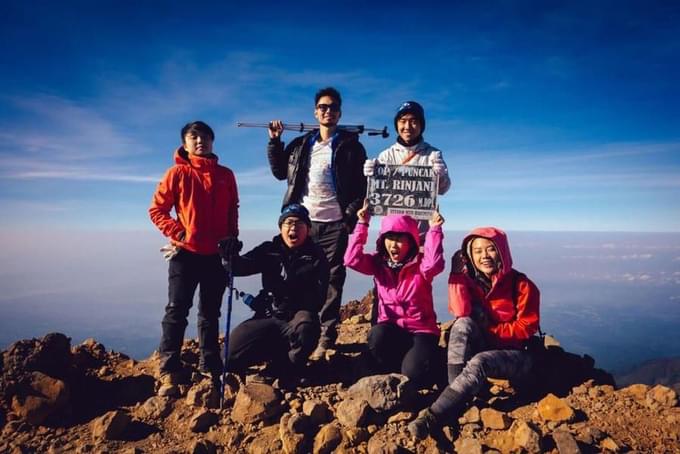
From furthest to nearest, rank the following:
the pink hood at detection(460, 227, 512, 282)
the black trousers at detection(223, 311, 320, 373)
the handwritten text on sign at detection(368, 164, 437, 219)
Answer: the handwritten text on sign at detection(368, 164, 437, 219) → the black trousers at detection(223, 311, 320, 373) → the pink hood at detection(460, 227, 512, 282)

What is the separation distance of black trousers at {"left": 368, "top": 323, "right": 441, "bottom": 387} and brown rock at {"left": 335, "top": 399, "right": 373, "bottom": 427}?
92 cm

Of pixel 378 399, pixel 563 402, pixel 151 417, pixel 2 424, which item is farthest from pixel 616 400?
pixel 2 424

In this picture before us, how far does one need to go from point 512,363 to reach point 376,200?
3.13 metres

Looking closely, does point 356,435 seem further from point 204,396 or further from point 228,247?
point 228,247

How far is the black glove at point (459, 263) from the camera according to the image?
536cm

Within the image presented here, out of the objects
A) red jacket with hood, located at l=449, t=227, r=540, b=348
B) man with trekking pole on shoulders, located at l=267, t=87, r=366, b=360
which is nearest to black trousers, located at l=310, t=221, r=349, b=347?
man with trekking pole on shoulders, located at l=267, t=87, r=366, b=360

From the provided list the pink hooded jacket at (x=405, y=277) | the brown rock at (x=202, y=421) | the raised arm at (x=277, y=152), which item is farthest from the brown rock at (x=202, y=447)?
the raised arm at (x=277, y=152)

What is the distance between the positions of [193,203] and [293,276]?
6.51 feet

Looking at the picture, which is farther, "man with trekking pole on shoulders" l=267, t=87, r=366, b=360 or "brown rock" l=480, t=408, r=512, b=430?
"man with trekking pole on shoulders" l=267, t=87, r=366, b=360

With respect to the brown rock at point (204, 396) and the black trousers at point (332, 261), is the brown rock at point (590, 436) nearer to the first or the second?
the black trousers at point (332, 261)

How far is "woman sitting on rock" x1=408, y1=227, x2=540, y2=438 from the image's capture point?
4.59m

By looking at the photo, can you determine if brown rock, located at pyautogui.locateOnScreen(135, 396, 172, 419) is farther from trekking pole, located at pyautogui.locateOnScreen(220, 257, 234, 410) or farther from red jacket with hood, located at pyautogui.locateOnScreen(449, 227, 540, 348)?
red jacket with hood, located at pyautogui.locateOnScreen(449, 227, 540, 348)

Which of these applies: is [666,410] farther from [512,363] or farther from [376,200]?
[376,200]

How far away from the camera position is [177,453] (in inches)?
169
